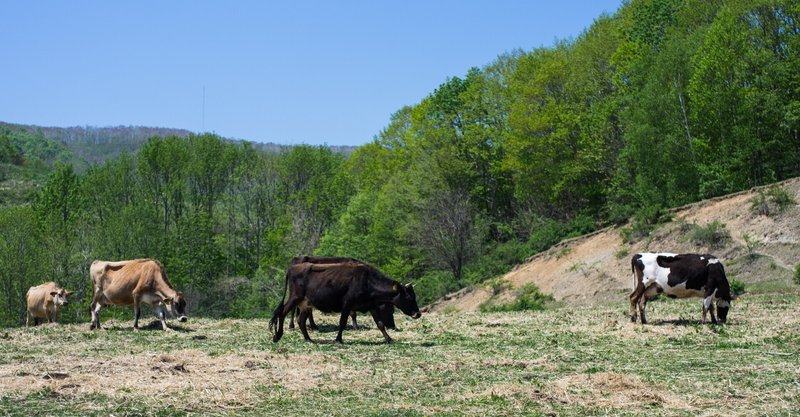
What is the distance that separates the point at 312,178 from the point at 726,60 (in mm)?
52167

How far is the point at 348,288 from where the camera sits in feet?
73.8

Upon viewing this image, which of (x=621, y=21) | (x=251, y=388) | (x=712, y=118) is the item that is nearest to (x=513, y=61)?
(x=621, y=21)

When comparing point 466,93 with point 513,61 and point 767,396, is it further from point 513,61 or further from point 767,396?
point 767,396

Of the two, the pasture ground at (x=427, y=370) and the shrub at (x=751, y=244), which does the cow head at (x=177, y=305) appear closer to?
the pasture ground at (x=427, y=370)

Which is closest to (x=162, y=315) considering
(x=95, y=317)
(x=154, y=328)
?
(x=154, y=328)

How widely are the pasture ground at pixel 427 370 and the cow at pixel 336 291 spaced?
0.82m

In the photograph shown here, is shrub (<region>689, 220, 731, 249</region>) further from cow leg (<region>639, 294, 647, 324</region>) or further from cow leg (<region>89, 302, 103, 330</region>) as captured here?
cow leg (<region>89, 302, 103, 330</region>)

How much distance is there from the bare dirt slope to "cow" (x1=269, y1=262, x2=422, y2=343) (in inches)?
728

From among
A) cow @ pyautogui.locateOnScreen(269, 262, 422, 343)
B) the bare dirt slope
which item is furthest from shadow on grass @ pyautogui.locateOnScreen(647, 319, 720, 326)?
the bare dirt slope

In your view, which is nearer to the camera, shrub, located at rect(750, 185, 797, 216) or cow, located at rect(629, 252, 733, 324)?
cow, located at rect(629, 252, 733, 324)

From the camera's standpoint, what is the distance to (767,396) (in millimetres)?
13562

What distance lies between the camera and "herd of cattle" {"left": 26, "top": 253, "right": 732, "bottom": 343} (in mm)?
22500

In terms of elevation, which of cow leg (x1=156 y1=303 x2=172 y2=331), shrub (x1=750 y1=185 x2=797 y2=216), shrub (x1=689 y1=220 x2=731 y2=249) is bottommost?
cow leg (x1=156 y1=303 x2=172 y2=331)

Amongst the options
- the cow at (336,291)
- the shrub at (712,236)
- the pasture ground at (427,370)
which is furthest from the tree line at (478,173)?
the cow at (336,291)
